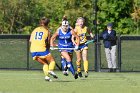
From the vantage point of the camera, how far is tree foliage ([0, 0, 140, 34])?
56.9 meters

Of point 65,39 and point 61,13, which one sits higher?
point 65,39

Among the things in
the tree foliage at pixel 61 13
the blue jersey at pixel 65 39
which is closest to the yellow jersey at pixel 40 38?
the blue jersey at pixel 65 39

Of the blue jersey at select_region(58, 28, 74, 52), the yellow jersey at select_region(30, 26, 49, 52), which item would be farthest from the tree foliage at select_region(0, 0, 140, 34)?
the yellow jersey at select_region(30, 26, 49, 52)

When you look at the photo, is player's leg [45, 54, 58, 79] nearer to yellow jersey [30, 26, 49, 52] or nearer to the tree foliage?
yellow jersey [30, 26, 49, 52]

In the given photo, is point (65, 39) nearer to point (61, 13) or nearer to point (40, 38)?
point (40, 38)

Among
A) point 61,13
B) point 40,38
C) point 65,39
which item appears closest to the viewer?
point 40,38

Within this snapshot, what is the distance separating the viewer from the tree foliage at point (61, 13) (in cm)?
5694

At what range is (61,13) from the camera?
190 ft

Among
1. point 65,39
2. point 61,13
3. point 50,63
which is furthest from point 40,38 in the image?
point 61,13

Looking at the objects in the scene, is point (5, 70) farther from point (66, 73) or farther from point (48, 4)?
point (48, 4)

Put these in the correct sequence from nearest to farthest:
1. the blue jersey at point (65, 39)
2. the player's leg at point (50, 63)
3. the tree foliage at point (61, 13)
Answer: the player's leg at point (50, 63) → the blue jersey at point (65, 39) → the tree foliage at point (61, 13)

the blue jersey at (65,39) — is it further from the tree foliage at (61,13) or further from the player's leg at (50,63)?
the tree foliage at (61,13)

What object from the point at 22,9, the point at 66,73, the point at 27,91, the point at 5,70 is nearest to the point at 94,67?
the point at 5,70

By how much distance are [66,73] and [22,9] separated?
3660cm
